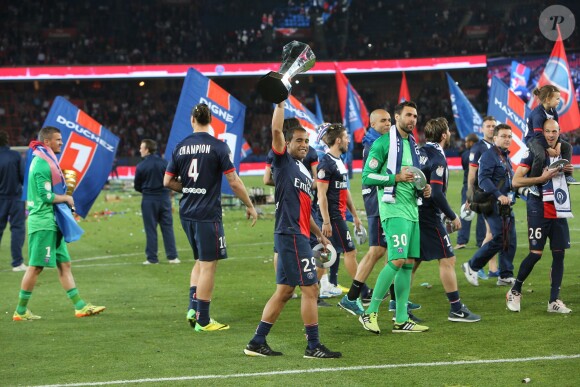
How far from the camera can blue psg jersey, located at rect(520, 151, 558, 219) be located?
9359 mm

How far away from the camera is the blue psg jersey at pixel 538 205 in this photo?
9.36 metres

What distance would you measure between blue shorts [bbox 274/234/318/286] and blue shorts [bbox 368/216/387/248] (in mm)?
2187

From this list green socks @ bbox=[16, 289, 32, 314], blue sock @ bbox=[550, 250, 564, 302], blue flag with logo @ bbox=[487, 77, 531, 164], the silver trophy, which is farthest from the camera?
Result: blue flag with logo @ bbox=[487, 77, 531, 164]

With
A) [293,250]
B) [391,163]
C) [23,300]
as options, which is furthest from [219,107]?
[293,250]

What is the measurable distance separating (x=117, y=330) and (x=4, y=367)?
1749 mm

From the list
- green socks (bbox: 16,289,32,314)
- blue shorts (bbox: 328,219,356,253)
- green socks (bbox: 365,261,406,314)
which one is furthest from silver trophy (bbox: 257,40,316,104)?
green socks (bbox: 16,289,32,314)

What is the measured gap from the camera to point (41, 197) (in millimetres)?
9852

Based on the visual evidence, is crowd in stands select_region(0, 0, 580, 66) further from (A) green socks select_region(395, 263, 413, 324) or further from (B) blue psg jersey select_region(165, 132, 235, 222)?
(A) green socks select_region(395, 263, 413, 324)

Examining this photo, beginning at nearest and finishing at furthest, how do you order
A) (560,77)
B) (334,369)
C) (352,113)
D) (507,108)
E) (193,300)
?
(334,369), (193,300), (507,108), (560,77), (352,113)

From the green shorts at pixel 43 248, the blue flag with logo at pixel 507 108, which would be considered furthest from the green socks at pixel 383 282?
the blue flag with logo at pixel 507 108

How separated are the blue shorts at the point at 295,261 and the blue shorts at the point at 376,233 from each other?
2187mm

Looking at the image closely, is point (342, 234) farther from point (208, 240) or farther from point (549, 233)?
point (549, 233)

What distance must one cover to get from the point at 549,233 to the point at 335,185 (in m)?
2.44

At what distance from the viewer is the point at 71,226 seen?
9961mm
